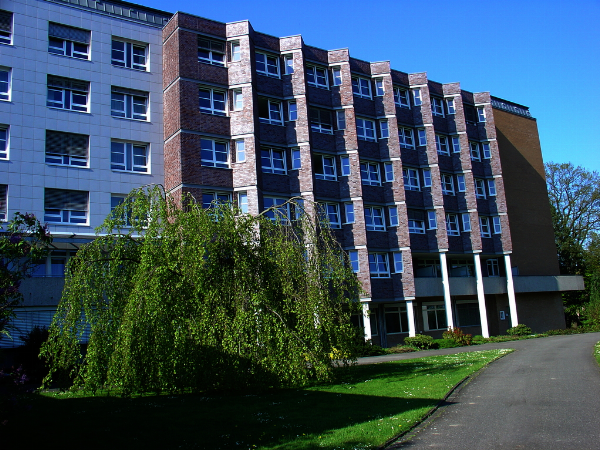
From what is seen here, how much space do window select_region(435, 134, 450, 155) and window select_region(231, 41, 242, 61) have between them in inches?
730

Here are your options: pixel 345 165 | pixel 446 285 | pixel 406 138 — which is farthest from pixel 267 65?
pixel 446 285

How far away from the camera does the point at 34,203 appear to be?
90.8 feet

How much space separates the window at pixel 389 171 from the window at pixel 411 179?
1874mm

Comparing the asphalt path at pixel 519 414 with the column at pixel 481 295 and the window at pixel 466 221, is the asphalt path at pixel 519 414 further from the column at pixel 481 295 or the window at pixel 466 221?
the window at pixel 466 221

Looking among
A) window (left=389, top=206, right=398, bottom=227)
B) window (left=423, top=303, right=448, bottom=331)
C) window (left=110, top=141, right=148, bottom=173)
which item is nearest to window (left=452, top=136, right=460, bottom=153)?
window (left=389, top=206, right=398, bottom=227)

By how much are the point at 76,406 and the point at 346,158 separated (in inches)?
1042

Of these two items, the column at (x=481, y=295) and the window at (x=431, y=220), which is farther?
the column at (x=481, y=295)

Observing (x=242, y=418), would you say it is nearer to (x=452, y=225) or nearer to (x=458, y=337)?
(x=458, y=337)

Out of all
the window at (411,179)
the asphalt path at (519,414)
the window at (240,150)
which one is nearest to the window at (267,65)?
the window at (240,150)

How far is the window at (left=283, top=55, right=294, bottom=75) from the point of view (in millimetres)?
36062

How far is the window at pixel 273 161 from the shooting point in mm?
34091

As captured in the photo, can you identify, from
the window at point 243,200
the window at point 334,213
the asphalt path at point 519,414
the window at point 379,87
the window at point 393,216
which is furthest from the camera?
the window at point 379,87

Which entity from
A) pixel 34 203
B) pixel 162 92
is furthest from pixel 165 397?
pixel 162 92

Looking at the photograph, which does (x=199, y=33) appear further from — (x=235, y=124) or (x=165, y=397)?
(x=165, y=397)
